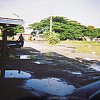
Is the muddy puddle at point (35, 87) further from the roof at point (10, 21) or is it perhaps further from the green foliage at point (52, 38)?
the green foliage at point (52, 38)

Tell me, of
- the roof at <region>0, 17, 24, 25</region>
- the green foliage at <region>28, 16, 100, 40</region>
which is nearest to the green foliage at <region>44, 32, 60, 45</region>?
the roof at <region>0, 17, 24, 25</region>

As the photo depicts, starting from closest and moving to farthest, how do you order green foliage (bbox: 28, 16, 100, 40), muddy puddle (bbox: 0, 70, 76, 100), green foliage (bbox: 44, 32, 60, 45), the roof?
muddy puddle (bbox: 0, 70, 76, 100) < the roof < green foliage (bbox: 44, 32, 60, 45) < green foliage (bbox: 28, 16, 100, 40)

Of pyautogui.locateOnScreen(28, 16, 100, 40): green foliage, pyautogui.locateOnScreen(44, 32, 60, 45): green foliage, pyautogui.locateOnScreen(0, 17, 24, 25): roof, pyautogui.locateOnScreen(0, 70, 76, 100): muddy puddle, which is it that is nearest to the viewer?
pyautogui.locateOnScreen(0, 70, 76, 100): muddy puddle

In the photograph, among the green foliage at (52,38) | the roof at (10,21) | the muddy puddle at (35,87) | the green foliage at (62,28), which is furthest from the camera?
the green foliage at (62,28)

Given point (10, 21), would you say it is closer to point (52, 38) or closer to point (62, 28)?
point (52, 38)

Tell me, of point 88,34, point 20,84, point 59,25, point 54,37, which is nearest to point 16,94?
point 20,84

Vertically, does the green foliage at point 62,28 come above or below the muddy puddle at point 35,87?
above

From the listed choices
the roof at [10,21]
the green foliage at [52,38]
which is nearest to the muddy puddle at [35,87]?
the roof at [10,21]

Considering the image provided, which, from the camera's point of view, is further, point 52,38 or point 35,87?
point 52,38

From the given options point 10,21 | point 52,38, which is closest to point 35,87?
point 10,21

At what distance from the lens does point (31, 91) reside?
22.7 ft

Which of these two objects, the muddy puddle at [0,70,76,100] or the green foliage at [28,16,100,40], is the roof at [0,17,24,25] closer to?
the muddy puddle at [0,70,76,100]

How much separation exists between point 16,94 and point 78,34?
6161 cm

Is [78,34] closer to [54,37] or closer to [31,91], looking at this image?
[54,37]
